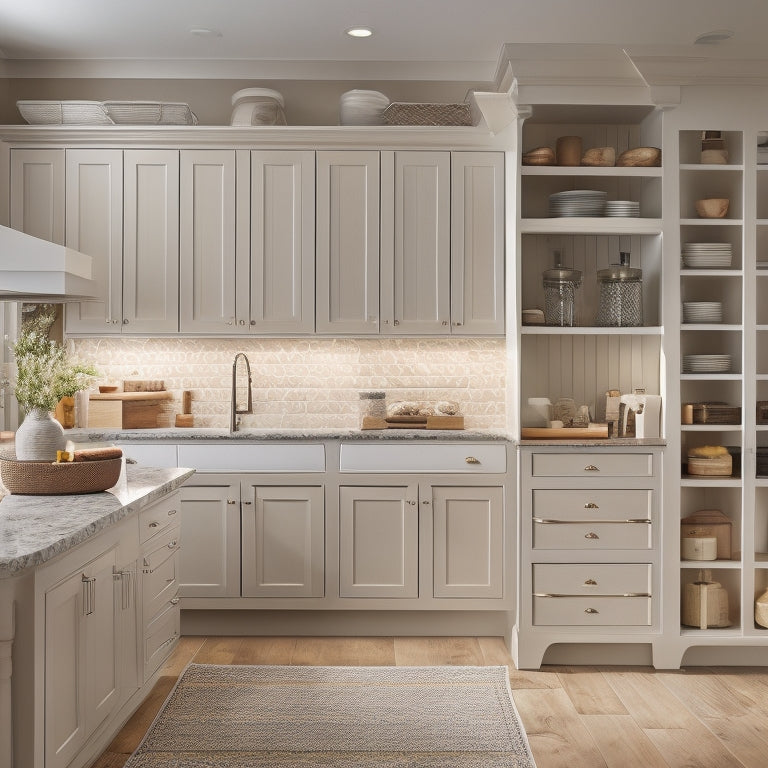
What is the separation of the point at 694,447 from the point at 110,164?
3.39 meters

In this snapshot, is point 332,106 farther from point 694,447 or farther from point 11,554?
point 11,554

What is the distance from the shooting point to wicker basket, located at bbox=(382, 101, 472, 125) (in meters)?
4.28

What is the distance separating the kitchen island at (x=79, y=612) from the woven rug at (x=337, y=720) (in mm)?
259

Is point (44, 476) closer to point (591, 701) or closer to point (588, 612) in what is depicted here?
point (591, 701)

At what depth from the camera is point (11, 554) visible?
193cm

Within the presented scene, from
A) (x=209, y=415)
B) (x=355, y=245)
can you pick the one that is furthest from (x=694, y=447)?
(x=209, y=415)

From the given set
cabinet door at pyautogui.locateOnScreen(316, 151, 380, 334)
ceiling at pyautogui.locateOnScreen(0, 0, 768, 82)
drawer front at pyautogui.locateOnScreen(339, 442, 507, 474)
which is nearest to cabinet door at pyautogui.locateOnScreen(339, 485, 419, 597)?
drawer front at pyautogui.locateOnScreen(339, 442, 507, 474)

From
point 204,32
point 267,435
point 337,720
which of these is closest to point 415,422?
point 267,435

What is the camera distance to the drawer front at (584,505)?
3889mm

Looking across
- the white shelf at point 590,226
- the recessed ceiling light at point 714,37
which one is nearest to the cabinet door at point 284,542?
the white shelf at point 590,226

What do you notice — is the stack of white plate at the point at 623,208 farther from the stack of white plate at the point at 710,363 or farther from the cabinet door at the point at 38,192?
the cabinet door at the point at 38,192

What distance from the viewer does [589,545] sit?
3.88 metres

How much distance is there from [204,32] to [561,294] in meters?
2.20

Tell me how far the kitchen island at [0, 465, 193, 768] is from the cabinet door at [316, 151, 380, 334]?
144cm
